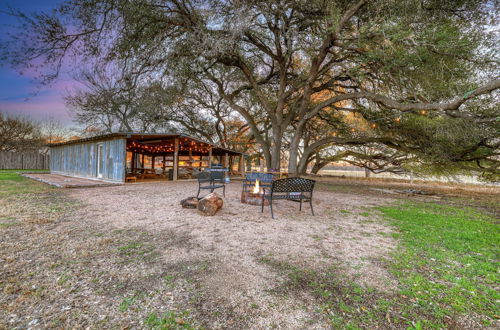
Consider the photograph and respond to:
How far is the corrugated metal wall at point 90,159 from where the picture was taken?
1106cm

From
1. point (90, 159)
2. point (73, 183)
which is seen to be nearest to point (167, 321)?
point (73, 183)

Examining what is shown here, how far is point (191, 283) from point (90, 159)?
1412cm

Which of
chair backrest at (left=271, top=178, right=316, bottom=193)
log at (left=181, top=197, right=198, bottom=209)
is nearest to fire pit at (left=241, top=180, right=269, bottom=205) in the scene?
chair backrest at (left=271, top=178, right=316, bottom=193)

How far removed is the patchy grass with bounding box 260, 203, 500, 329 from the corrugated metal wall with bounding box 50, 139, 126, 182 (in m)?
10.9

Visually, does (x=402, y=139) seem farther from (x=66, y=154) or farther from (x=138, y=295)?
(x=66, y=154)

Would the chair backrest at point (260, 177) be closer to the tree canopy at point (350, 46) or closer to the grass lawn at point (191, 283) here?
the grass lawn at point (191, 283)

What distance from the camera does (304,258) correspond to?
2.86m

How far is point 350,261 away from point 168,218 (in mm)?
3610

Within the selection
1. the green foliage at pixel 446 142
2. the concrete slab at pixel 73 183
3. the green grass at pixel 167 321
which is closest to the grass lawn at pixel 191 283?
the green grass at pixel 167 321

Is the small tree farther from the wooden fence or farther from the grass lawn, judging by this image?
the grass lawn

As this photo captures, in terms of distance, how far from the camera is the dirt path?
1.89 meters

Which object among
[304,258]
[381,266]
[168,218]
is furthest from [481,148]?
[168,218]

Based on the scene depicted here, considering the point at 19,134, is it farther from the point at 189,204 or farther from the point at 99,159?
the point at 189,204

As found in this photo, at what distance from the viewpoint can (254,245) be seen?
329 centimetres
